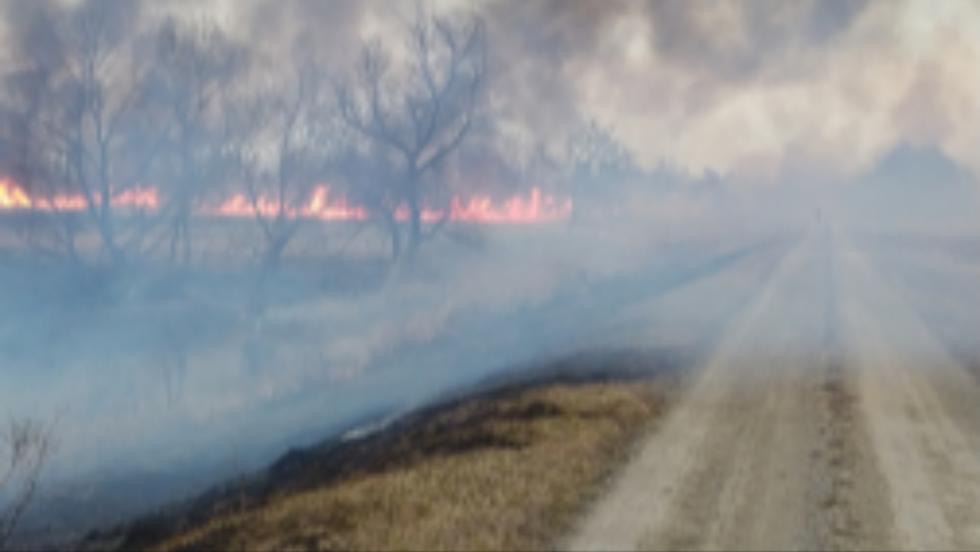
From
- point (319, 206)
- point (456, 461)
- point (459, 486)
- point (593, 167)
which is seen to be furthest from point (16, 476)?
point (593, 167)

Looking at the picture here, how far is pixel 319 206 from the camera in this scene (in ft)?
223

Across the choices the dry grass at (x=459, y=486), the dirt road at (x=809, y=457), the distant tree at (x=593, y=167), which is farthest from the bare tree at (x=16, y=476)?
the distant tree at (x=593, y=167)

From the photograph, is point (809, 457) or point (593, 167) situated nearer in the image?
point (809, 457)

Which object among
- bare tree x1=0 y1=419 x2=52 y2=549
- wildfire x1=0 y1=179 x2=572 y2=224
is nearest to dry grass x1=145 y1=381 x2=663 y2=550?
bare tree x1=0 y1=419 x2=52 y2=549

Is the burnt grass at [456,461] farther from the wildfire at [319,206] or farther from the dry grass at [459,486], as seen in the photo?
the wildfire at [319,206]

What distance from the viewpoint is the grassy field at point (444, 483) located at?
34.3ft

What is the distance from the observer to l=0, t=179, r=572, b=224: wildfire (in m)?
46.0

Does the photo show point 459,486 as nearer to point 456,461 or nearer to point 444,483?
point 444,483

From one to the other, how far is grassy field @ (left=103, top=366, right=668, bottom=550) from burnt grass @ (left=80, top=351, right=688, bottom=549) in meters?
0.03

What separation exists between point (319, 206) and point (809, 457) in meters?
57.8

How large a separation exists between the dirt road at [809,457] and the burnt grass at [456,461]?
691 mm

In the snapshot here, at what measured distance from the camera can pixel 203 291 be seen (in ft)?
163

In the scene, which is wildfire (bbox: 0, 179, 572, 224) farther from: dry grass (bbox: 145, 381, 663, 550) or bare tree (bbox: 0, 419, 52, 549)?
dry grass (bbox: 145, 381, 663, 550)

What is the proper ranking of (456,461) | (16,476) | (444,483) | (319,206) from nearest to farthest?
(444,483)
(456,461)
(16,476)
(319,206)
